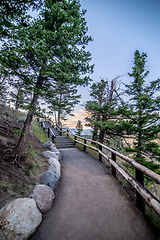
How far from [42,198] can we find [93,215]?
1529mm

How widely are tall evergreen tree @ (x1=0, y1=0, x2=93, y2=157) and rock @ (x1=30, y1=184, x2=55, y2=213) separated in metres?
2.34

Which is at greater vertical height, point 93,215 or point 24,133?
point 24,133

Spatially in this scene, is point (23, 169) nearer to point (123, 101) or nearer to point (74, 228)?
point (74, 228)

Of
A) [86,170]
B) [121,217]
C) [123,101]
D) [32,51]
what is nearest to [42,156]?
[86,170]

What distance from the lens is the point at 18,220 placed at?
232cm

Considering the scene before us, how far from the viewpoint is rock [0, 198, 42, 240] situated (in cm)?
215

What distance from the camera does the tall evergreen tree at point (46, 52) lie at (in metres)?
4.45

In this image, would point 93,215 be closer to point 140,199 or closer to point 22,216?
point 140,199

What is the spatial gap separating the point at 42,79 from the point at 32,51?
140 cm

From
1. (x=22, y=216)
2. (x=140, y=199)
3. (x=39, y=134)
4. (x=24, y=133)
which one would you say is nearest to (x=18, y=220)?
(x=22, y=216)

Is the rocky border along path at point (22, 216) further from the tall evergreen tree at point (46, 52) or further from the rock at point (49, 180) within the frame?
the tall evergreen tree at point (46, 52)

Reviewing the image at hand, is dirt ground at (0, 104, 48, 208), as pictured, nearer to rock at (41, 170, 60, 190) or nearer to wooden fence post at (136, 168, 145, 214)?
rock at (41, 170, 60, 190)

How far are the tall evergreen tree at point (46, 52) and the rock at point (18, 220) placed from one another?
2890mm

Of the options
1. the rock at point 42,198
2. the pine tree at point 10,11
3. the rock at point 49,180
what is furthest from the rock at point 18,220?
the pine tree at point 10,11
